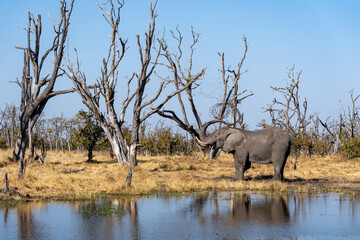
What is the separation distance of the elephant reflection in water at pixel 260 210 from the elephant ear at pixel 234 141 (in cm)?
443

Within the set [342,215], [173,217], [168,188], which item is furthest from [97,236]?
[168,188]

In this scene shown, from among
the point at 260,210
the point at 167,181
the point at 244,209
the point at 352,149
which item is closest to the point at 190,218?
the point at 244,209

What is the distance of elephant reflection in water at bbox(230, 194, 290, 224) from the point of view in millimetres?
10983

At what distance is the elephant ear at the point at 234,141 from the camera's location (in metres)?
19.0

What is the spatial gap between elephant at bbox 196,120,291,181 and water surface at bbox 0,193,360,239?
3964 millimetres

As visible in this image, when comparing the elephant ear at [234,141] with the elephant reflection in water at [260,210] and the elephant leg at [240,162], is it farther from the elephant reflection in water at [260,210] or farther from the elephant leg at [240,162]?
the elephant reflection in water at [260,210]

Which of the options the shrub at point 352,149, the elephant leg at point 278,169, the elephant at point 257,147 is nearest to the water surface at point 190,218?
the elephant leg at point 278,169

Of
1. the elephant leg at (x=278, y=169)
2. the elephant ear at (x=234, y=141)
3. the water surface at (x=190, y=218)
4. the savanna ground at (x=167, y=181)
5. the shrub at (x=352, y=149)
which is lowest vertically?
the water surface at (x=190, y=218)

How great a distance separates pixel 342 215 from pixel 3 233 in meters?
7.09

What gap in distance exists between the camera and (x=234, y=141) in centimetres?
1895

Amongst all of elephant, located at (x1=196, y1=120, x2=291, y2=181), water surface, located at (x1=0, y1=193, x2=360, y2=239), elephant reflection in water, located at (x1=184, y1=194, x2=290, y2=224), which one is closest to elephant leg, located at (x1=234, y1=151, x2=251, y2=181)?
elephant, located at (x1=196, y1=120, x2=291, y2=181)

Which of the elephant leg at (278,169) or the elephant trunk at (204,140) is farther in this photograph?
the elephant trunk at (204,140)

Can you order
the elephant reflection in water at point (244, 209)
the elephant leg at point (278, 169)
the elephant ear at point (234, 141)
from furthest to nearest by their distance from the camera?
the elephant ear at point (234, 141), the elephant leg at point (278, 169), the elephant reflection in water at point (244, 209)

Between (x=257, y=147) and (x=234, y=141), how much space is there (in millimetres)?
852
